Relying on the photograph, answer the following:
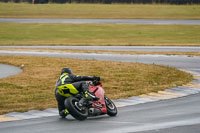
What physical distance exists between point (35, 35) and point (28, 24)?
21.5ft

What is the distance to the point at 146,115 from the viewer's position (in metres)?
10.9

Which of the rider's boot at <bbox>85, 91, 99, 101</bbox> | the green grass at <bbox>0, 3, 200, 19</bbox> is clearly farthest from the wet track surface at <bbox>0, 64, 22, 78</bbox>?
the green grass at <bbox>0, 3, 200, 19</bbox>

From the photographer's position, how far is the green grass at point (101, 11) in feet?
191

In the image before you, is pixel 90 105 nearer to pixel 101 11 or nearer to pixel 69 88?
pixel 69 88

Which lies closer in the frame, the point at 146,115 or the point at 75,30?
the point at 146,115

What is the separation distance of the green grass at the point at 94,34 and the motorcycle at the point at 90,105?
28308mm

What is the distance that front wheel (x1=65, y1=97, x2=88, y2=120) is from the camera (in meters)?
10.2

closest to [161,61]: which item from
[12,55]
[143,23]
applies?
[12,55]

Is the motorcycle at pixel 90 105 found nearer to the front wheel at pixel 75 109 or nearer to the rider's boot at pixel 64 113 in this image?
the front wheel at pixel 75 109

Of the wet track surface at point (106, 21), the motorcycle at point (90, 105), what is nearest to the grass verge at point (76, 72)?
the motorcycle at point (90, 105)

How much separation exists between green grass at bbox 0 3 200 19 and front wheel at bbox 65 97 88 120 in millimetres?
47391

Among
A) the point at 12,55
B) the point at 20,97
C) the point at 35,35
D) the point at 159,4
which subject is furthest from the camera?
the point at 159,4

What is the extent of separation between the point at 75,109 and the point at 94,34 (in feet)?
116

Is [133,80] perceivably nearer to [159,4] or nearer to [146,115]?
[146,115]
